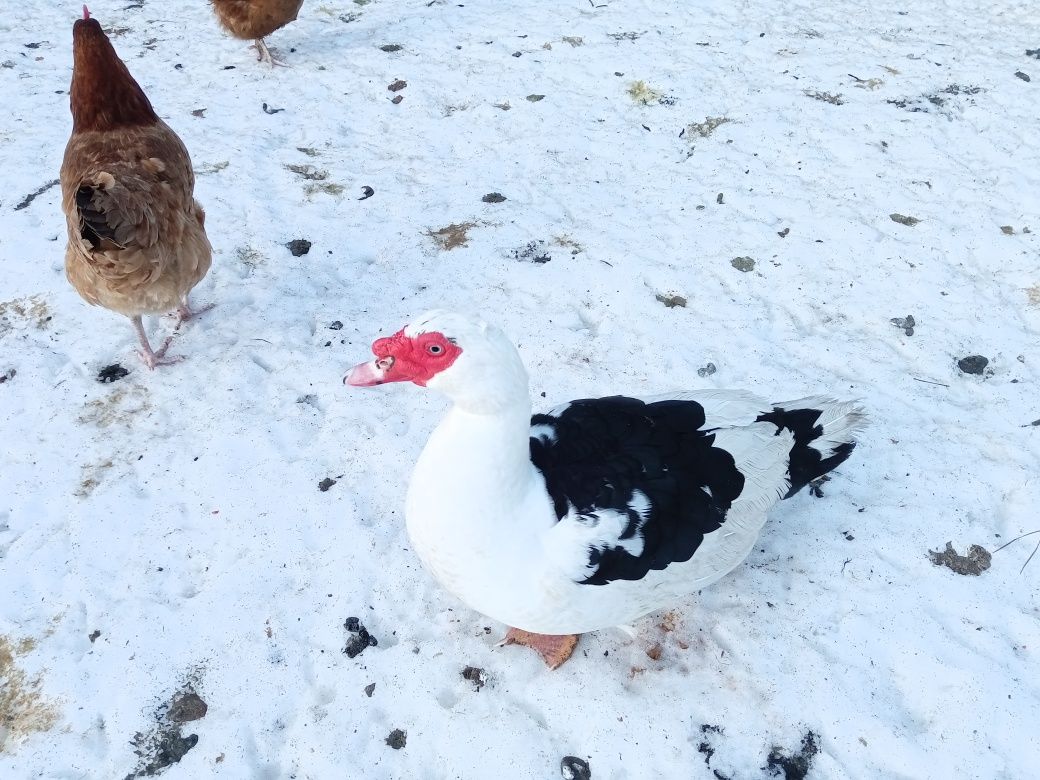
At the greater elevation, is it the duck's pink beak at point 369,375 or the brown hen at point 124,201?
the duck's pink beak at point 369,375

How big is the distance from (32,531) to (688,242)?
4362 millimetres

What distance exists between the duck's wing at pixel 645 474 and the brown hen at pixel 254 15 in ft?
19.1

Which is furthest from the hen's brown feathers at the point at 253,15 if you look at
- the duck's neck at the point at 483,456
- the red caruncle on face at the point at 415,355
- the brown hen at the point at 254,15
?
the duck's neck at the point at 483,456

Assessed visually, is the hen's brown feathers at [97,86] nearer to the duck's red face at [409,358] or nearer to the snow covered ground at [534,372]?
the snow covered ground at [534,372]

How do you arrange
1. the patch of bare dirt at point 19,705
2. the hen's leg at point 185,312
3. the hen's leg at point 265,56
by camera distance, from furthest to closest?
the hen's leg at point 265,56 → the hen's leg at point 185,312 → the patch of bare dirt at point 19,705

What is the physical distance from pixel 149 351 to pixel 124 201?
3.55 feet

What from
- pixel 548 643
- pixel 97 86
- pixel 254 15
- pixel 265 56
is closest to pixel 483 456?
pixel 548 643

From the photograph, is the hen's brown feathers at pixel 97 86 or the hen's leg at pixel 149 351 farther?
the hen's leg at pixel 149 351

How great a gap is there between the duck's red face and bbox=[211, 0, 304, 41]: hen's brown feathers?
588cm

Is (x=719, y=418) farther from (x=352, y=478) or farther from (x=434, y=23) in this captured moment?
(x=434, y=23)

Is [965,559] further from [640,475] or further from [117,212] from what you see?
[117,212]

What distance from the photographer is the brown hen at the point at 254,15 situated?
6824mm

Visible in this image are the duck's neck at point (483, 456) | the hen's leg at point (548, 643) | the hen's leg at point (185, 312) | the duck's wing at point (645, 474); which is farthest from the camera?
the hen's leg at point (185, 312)

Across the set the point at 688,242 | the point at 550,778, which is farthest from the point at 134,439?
the point at 688,242
